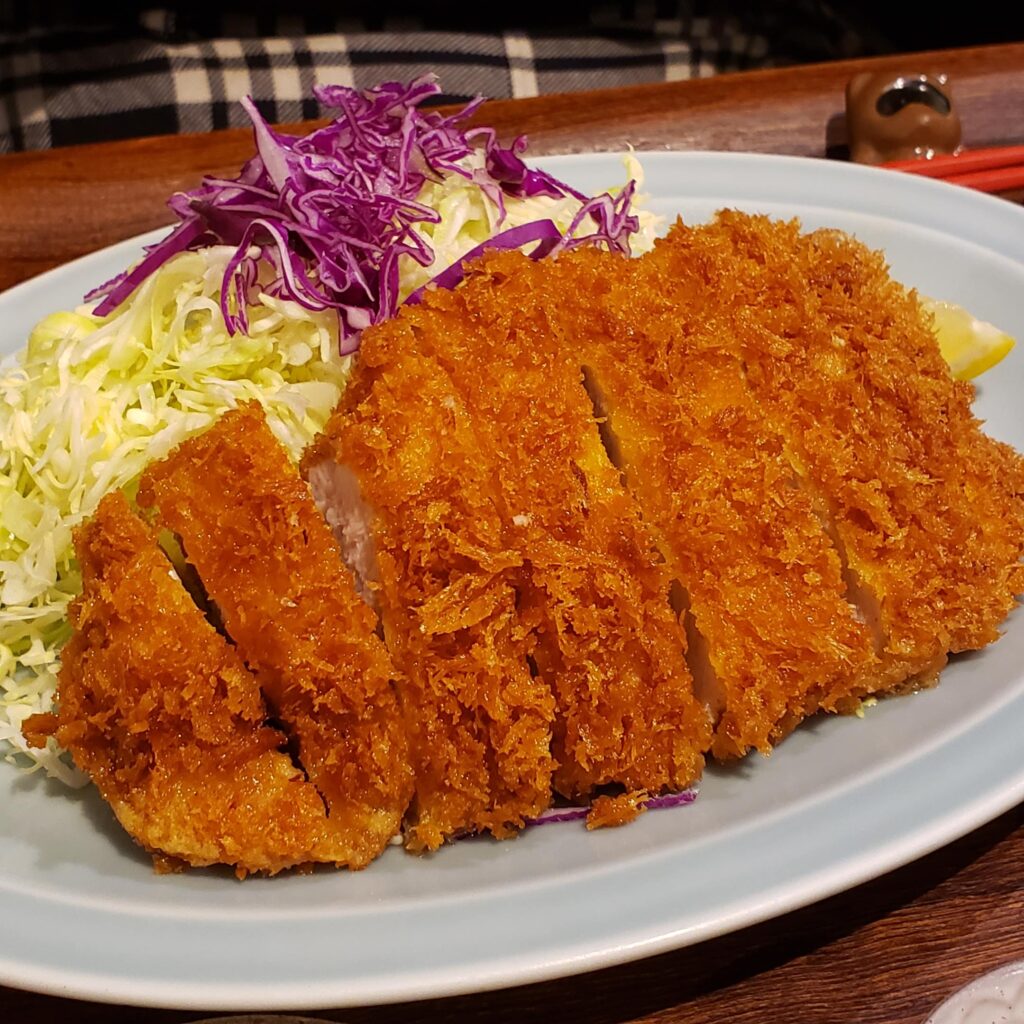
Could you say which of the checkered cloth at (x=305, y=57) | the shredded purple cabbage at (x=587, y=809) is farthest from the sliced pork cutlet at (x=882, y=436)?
the checkered cloth at (x=305, y=57)

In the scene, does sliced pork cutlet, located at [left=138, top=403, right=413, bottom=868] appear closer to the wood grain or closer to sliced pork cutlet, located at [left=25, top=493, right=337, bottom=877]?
sliced pork cutlet, located at [left=25, top=493, right=337, bottom=877]

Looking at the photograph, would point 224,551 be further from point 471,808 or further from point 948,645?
point 948,645

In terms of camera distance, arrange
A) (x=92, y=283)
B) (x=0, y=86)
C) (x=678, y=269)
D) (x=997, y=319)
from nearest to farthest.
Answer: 1. (x=678, y=269)
2. (x=997, y=319)
3. (x=92, y=283)
4. (x=0, y=86)

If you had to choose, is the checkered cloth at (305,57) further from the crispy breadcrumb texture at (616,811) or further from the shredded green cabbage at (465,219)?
the crispy breadcrumb texture at (616,811)

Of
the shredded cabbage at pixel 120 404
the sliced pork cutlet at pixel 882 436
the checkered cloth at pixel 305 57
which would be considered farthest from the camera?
the checkered cloth at pixel 305 57

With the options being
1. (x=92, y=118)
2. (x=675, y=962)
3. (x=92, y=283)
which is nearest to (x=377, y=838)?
(x=675, y=962)

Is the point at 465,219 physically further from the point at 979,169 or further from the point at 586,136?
the point at 979,169

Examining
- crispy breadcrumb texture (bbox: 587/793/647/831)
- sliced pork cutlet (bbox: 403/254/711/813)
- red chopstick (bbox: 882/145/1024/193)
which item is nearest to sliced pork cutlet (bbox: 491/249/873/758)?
sliced pork cutlet (bbox: 403/254/711/813)
